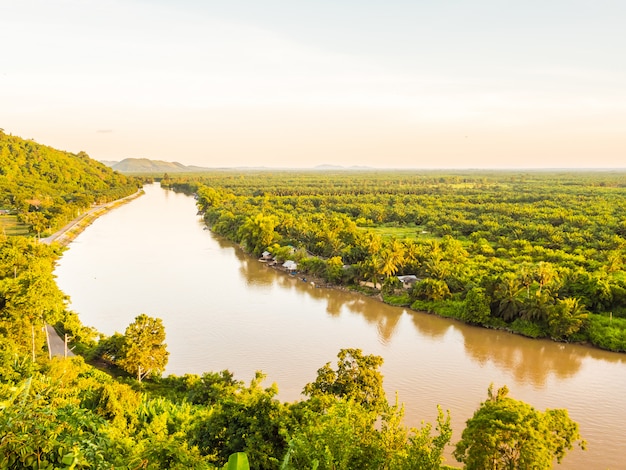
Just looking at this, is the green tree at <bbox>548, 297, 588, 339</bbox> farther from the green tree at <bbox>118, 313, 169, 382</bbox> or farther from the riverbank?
the riverbank

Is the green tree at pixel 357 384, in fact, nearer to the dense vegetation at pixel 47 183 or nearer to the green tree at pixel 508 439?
the green tree at pixel 508 439

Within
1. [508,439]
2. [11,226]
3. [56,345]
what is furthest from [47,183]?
[508,439]

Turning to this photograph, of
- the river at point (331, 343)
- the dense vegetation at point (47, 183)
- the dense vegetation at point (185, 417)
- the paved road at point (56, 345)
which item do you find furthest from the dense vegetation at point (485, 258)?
the dense vegetation at point (47, 183)

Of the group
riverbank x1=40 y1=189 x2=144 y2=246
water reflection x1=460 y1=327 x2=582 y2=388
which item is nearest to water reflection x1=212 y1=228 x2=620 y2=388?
water reflection x1=460 y1=327 x2=582 y2=388

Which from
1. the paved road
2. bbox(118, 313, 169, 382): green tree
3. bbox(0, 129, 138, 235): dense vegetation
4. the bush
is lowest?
the bush

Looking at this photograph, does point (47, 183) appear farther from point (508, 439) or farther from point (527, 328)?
point (508, 439)

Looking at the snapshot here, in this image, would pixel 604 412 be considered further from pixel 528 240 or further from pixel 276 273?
pixel 528 240
